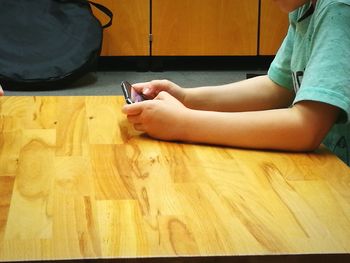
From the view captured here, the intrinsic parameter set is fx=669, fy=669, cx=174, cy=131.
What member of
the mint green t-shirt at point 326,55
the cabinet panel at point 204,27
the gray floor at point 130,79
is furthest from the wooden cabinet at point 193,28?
the mint green t-shirt at point 326,55

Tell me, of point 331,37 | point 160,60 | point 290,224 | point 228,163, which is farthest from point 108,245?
point 160,60

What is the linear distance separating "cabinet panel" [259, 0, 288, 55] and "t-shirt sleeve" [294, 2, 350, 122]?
2347 mm

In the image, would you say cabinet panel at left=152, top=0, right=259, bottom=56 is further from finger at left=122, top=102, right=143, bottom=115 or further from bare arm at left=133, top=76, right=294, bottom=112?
finger at left=122, top=102, right=143, bottom=115

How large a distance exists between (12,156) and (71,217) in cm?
25

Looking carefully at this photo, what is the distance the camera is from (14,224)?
70 centimetres

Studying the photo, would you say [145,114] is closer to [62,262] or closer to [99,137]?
[99,137]

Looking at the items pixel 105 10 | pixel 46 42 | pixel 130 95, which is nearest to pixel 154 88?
pixel 130 95

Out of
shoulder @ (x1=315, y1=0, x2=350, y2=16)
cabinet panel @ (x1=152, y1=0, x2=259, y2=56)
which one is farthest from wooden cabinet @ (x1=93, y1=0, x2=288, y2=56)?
shoulder @ (x1=315, y1=0, x2=350, y2=16)

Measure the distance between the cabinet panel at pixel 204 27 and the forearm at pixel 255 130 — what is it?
7.71ft

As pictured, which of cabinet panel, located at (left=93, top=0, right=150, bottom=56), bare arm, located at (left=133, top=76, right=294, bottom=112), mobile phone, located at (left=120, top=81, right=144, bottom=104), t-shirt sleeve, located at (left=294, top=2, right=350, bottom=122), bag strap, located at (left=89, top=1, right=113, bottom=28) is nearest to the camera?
t-shirt sleeve, located at (left=294, top=2, right=350, bottom=122)

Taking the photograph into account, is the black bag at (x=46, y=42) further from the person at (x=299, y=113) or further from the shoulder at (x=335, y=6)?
the shoulder at (x=335, y=6)

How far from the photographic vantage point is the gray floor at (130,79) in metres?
2.90

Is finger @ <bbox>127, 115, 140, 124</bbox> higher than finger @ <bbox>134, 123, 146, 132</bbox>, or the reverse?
finger @ <bbox>127, 115, 140, 124</bbox>

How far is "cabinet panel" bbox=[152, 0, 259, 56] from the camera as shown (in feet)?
10.9
